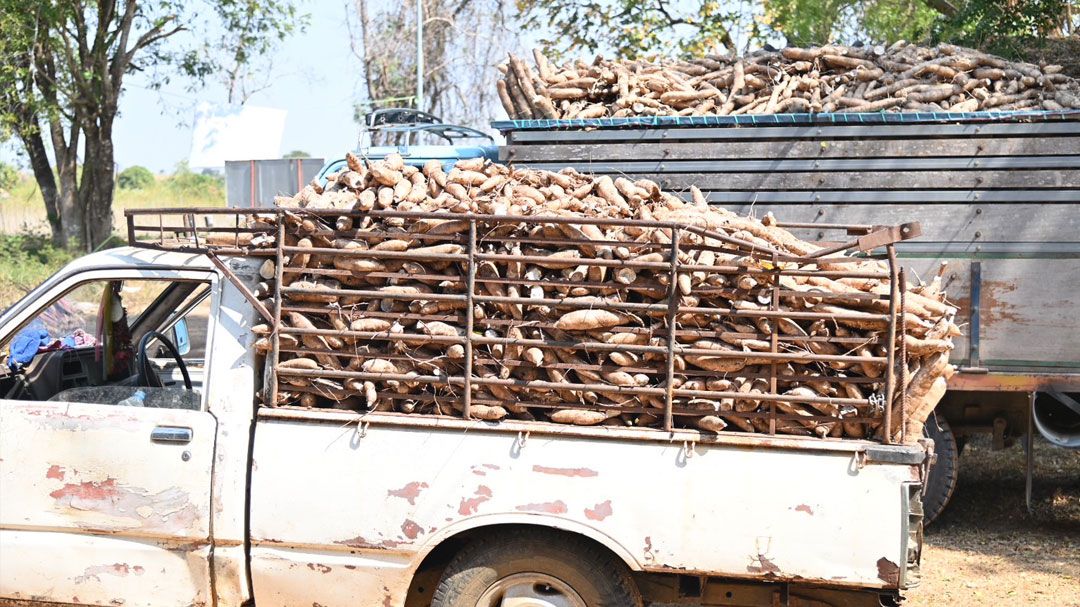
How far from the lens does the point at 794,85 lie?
24.3ft

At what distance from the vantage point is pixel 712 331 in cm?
393

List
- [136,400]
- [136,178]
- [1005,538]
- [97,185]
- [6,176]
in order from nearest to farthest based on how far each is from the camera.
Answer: [136,400], [1005,538], [97,185], [6,176], [136,178]

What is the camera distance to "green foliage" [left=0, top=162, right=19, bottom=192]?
75.5 ft

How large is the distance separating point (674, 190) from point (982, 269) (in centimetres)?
201

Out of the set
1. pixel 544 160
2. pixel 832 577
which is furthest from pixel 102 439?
pixel 544 160

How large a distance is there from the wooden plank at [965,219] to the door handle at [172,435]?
3.80 metres

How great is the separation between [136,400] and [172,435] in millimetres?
461

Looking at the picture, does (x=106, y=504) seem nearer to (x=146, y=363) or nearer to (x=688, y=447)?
(x=146, y=363)

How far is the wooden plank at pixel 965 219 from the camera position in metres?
6.53

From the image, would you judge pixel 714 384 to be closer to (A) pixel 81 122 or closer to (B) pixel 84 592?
(B) pixel 84 592

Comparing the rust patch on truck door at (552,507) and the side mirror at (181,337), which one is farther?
the side mirror at (181,337)

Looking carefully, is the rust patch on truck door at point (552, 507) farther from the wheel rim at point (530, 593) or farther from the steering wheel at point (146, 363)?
the steering wheel at point (146, 363)

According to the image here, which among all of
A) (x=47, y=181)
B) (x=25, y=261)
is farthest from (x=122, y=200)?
(x=25, y=261)

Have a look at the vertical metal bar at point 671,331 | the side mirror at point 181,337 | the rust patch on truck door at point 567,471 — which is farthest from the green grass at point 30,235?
the vertical metal bar at point 671,331
